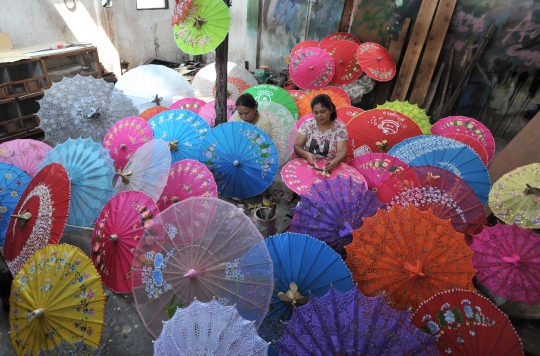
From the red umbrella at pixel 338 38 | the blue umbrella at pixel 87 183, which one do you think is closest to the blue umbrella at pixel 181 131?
the blue umbrella at pixel 87 183

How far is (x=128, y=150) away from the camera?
4.02 metres

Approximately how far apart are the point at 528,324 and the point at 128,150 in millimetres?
4752

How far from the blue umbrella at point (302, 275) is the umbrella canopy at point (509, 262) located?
120cm

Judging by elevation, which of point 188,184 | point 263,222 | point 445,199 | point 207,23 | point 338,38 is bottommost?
point 263,222

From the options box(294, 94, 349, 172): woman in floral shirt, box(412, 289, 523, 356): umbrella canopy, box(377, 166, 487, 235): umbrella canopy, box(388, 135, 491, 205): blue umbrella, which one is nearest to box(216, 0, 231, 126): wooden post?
box(294, 94, 349, 172): woman in floral shirt

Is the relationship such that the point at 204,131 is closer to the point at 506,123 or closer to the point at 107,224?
the point at 107,224

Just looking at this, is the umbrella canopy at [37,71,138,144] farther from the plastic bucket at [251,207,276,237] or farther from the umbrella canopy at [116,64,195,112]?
the plastic bucket at [251,207,276,237]

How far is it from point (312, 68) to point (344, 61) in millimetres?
858

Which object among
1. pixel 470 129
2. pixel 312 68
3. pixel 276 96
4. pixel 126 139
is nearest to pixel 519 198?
pixel 470 129

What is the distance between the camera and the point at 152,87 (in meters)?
6.19

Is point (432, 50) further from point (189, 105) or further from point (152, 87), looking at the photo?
point (152, 87)

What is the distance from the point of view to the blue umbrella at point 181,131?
4262 millimetres

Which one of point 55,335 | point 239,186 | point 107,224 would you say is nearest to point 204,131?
point 239,186

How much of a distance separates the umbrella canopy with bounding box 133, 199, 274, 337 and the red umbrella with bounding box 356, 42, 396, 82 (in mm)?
5570
